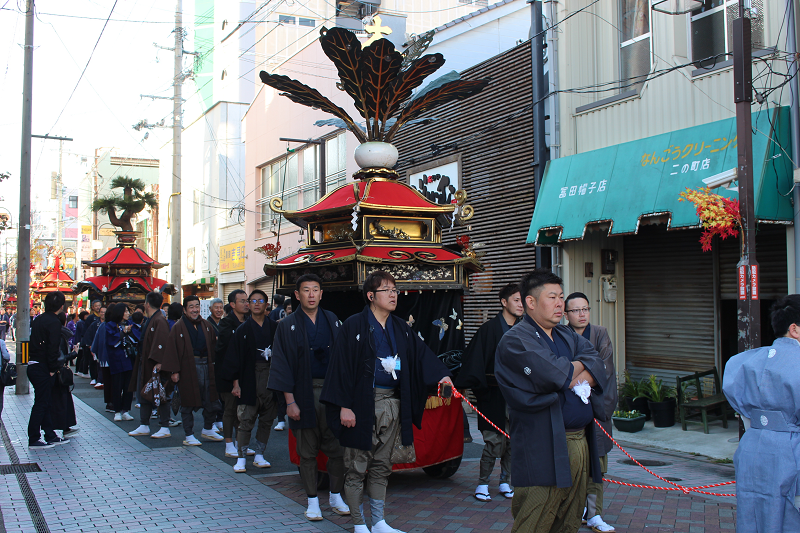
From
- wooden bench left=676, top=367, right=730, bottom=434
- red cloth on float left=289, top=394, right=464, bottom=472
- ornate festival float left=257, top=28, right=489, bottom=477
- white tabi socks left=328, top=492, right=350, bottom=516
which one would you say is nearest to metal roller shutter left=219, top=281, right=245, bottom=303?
ornate festival float left=257, top=28, right=489, bottom=477

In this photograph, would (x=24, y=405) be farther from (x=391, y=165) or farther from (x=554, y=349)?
(x=554, y=349)

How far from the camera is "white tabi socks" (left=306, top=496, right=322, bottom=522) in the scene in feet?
18.6

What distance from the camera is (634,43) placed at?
1039cm

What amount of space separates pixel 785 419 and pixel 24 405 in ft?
43.2

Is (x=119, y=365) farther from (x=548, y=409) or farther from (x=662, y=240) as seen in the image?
(x=548, y=409)

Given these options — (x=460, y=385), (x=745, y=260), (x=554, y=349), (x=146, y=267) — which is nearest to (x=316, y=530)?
(x=460, y=385)

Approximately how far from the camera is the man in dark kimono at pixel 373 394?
5.16 metres

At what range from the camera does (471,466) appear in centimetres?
787

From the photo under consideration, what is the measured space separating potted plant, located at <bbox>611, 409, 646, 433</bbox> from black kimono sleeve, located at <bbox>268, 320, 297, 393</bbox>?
5412mm

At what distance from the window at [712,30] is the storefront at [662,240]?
117 centimetres

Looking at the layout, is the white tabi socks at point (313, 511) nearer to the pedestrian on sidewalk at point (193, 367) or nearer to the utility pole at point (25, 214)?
the pedestrian on sidewalk at point (193, 367)

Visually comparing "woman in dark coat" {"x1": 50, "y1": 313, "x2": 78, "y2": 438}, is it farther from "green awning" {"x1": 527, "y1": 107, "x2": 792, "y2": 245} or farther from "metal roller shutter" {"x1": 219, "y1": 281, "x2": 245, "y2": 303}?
"metal roller shutter" {"x1": 219, "y1": 281, "x2": 245, "y2": 303}

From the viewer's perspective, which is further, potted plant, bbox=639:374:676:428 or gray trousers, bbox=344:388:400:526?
potted plant, bbox=639:374:676:428

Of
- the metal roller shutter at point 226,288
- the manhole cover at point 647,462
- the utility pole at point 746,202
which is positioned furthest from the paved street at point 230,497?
the metal roller shutter at point 226,288
